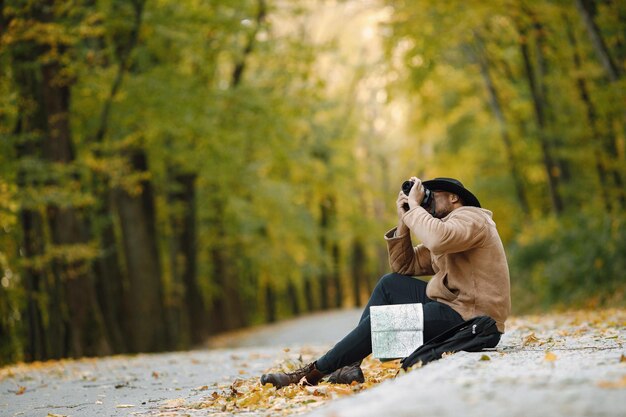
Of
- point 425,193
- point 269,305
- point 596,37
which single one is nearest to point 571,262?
point 596,37

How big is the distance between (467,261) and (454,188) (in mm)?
578

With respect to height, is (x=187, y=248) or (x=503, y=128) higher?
(x=503, y=128)

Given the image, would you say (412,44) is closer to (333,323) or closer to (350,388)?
(333,323)

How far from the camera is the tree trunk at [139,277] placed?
1845 centimetres

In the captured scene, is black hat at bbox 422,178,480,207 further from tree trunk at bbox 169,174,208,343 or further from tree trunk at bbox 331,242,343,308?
tree trunk at bbox 331,242,343,308

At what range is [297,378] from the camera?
21.8ft

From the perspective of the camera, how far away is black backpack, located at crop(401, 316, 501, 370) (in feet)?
20.4

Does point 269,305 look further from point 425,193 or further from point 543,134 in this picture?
point 425,193

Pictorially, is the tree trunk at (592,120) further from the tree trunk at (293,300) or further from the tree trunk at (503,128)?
the tree trunk at (293,300)

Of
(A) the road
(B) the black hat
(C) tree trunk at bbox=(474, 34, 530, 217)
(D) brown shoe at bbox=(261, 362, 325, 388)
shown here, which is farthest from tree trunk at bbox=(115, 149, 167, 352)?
(B) the black hat

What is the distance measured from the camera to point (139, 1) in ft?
48.1

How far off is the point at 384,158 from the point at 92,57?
34.8 m

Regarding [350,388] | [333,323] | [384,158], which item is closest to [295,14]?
[333,323]

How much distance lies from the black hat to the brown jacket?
5.2 inches
